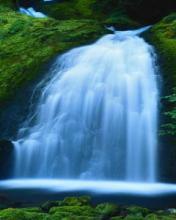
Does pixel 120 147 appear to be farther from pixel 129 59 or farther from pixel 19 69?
pixel 19 69

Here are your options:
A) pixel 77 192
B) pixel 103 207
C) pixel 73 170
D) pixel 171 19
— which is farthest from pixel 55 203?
pixel 171 19

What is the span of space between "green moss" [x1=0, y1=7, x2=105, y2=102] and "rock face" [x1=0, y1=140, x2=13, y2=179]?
5.94ft

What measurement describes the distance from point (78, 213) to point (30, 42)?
9.20m

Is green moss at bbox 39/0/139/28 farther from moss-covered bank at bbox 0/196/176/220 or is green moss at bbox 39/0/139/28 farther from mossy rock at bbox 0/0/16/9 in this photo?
moss-covered bank at bbox 0/196/176/220

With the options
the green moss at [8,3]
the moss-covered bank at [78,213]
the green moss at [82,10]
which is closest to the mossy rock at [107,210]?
the moss-covered bank at [78,213]

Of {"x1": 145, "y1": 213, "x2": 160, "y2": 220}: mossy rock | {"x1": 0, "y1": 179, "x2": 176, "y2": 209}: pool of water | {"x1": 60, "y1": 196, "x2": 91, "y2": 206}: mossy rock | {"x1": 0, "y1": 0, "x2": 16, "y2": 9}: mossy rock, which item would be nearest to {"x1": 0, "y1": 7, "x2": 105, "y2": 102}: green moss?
{"x1": 0, "y1": 0, "x2": 16, "y2": 9}: mossy rock

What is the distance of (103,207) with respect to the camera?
20.4ft

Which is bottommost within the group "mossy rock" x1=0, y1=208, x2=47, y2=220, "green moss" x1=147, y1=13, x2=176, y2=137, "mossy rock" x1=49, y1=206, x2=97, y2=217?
"mossy rock" x1=0, y1=208, x2=47, y2=220

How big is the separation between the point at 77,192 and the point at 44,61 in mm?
5435

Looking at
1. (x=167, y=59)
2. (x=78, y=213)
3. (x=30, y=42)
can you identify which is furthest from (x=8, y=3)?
(x=78, y=213)

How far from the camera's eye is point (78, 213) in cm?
590

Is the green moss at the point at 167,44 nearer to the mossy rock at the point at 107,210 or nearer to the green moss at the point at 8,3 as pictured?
the mossy rock at the point at 107,210

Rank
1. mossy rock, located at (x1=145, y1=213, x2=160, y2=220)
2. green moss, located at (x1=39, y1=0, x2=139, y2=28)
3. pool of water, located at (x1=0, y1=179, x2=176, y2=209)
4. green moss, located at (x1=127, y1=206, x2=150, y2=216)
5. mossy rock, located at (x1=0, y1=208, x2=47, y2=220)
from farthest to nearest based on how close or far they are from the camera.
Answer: green moss, located at (x1=39, y1=0, x2=139, y2=28)
pool of water, located at (x1=0, y1=179, x2=176, y2=209)
green moss, located at (x1=127, y1=206, x2=150, y2=216)
mossy rock, located at (x1=145, y1=213, x2=160, y2=220)
mossy rock, located at (x1=0, y1=208, x2=47, y2=220)

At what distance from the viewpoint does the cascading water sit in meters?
9.78
